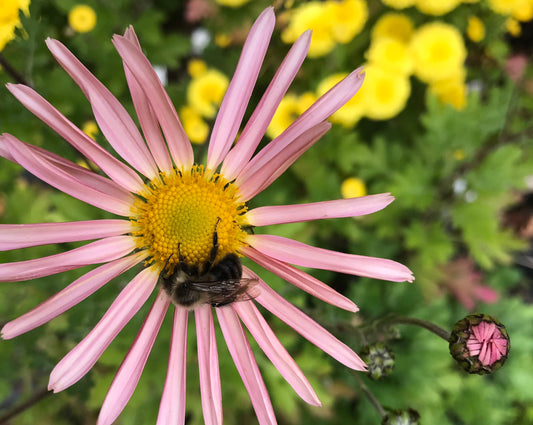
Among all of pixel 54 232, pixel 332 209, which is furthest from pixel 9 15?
pixel 332 209

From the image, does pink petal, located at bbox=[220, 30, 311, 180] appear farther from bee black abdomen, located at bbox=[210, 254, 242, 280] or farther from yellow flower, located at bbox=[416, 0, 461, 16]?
yellow flower, located at bbox=[416, 0, 461, 16]

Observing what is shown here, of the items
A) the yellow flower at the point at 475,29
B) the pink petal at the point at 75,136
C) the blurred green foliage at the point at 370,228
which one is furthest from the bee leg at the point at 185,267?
the yellow flower at the point at 475,29

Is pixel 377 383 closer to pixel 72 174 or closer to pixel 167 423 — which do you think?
pixel 167 423

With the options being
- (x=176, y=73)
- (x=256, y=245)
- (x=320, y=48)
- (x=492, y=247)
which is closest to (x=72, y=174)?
(x=256, y=245)

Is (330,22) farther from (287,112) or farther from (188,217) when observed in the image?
(188,217)

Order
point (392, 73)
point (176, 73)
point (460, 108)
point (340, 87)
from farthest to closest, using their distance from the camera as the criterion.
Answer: point (176, 73)
point (460, 108)
point (392, 73)
point (340, 87)
